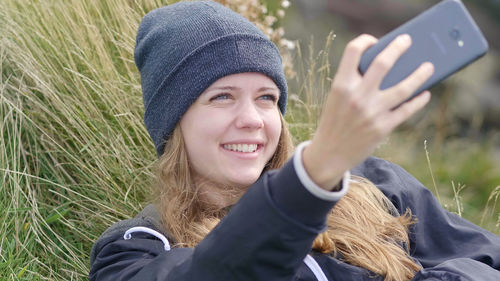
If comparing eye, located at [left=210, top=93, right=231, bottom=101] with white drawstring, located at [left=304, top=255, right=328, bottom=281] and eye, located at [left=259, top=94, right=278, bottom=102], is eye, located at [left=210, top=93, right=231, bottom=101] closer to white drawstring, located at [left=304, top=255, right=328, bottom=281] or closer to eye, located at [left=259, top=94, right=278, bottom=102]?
eye, located at [left=259, top=94, right=278, bottom=102]

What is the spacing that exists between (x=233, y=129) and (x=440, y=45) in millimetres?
1087

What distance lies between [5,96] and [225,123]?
148cm

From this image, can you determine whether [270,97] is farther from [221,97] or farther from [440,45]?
[440,45]

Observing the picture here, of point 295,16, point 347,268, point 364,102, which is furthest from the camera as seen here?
point 295,16

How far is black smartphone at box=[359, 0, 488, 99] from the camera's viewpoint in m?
1.55

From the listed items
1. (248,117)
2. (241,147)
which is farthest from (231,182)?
(248,117)

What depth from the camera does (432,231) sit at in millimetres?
2893

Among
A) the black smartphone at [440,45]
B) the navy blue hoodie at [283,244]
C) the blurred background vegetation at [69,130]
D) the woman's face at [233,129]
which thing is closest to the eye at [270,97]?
the woman's face at [233,129]

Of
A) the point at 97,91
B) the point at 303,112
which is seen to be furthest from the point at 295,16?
the point at 97,91

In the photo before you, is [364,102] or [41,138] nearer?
[364,102]

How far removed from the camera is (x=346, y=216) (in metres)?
2.64

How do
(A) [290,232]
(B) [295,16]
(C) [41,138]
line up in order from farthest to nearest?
(B) [295,16], (C) [41,138], (A) [290,232]

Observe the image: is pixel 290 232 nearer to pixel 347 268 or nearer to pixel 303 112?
pixel 347 268

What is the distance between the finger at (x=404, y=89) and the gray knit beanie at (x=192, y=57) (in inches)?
46.7
